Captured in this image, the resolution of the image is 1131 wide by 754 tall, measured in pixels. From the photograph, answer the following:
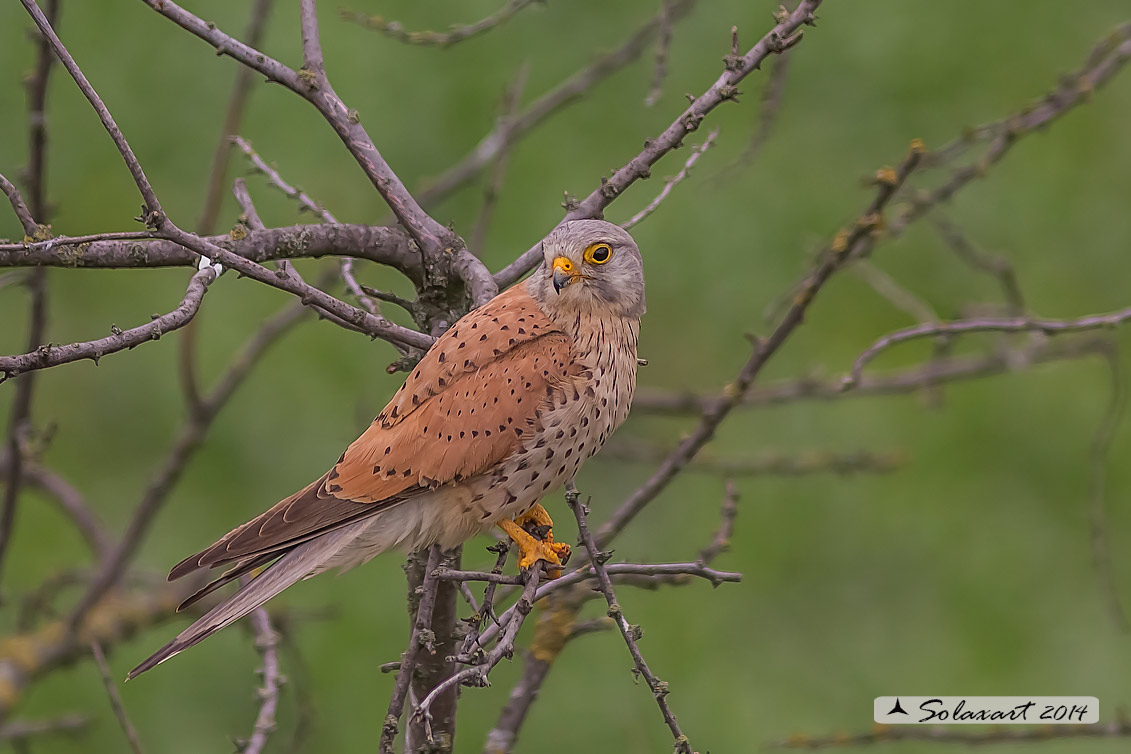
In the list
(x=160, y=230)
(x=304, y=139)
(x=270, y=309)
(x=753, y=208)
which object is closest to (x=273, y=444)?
(x=270, y=309)

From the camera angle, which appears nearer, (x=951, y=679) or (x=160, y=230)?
(x=160, y=230)

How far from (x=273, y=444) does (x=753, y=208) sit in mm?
2754

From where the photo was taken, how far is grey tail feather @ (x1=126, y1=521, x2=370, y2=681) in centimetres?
256

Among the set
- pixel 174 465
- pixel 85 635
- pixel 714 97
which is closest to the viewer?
pixel 714 97

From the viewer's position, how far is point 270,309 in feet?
20.3

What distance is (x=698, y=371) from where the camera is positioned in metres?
6.02

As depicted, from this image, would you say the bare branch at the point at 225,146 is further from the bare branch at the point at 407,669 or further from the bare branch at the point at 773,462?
the bare branch at the point at 407,669

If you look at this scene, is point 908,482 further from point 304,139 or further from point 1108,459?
point 304,139

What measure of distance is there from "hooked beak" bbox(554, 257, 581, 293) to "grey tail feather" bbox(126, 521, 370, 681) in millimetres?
724

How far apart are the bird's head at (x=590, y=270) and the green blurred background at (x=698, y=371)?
198 centimetres

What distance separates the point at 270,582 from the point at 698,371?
3.53 m

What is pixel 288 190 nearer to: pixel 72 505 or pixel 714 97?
pixel 714 97
